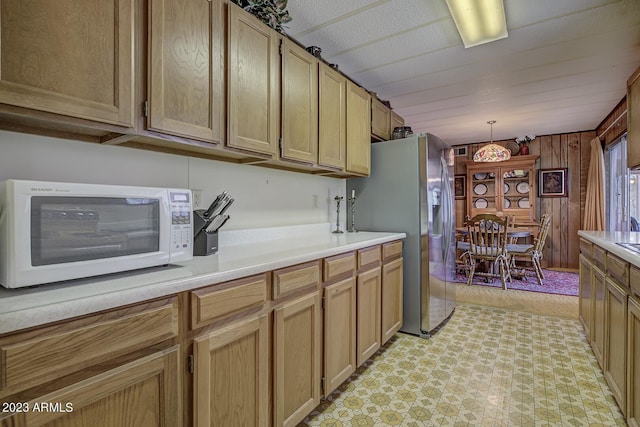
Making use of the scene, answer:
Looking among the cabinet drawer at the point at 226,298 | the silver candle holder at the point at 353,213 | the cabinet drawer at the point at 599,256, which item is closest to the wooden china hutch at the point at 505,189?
the cabinet drawer at the point at 599,256

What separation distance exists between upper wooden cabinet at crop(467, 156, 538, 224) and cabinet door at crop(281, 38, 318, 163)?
15.9 ft

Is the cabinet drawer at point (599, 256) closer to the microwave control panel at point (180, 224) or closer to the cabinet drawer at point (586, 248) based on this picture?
the cabinet drawer at point (586, 248)

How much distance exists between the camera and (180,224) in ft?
3.98

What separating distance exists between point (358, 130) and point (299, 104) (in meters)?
0.78

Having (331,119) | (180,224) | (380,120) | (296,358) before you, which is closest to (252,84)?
(331,119)

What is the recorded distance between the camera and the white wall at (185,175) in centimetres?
120

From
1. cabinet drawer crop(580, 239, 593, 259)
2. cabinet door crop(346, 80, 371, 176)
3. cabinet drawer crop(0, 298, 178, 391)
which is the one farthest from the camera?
cabinet door crop(346, 80, 371, 176)

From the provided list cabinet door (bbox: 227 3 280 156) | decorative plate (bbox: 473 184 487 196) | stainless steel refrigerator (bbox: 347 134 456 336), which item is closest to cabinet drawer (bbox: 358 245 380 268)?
stainless steel refrigerator (bbox: 347 134 456 336)

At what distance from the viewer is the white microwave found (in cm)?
81

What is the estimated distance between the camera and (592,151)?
4.87 metres

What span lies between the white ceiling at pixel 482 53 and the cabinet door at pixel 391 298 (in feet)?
5.52

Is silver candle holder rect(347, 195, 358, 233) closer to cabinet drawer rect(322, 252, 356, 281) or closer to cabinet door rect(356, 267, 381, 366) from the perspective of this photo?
cabinet door rect(356, 267, 381, 366)

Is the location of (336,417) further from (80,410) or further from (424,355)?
(80,410)

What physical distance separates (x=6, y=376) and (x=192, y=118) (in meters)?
1.06
